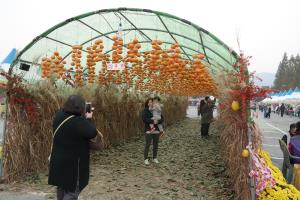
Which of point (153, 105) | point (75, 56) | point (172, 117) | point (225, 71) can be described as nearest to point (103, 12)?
point (75, 56)

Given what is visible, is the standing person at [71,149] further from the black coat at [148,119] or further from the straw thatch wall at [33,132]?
the black coat at [148,119]

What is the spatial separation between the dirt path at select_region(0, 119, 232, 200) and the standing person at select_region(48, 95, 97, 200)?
177 cm

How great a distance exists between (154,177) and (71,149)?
11.3ft

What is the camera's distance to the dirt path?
5566 millimetres

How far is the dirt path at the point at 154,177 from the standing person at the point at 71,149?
1.77 m

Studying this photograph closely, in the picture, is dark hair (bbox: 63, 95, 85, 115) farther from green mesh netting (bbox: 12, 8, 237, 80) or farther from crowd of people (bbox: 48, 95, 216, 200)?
green mesh netting (bbox: 12, 8, 237, 80)

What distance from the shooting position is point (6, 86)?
636cm

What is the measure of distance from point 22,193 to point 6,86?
2202 mm

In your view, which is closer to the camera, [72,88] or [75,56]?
[72,88]

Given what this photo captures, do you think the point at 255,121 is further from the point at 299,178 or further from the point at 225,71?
the point at 299,178

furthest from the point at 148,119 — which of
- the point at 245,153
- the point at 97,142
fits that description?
the point at 97,142

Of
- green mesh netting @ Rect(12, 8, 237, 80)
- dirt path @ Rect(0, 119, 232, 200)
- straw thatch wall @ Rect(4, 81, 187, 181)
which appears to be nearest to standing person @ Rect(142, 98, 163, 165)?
dirt path @ Rect(0, 119, 232, 200)

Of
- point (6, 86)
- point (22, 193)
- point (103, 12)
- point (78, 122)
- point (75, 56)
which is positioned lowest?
point (22, 193)

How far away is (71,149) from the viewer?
3.64 metres
